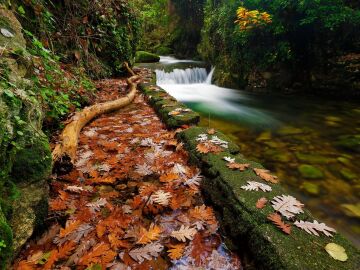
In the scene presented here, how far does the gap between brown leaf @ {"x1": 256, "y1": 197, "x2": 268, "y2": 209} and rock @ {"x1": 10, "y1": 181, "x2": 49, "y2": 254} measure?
62.8 inches

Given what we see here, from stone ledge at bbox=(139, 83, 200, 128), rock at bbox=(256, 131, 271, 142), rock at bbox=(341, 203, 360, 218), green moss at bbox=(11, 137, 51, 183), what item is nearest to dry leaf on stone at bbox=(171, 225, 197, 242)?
green moss at bbox=(11, 137, 51, 183)

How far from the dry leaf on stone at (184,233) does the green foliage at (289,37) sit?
8355mm

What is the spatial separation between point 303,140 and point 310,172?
1.48m

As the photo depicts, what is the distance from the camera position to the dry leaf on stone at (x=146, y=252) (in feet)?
5.27

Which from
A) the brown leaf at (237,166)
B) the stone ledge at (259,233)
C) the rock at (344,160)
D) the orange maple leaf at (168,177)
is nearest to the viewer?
the stone ledge at (259,233)

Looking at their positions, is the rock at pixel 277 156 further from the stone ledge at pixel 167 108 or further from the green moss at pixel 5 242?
the green moss at pixel 5 242

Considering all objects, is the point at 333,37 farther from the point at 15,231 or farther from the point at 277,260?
the point at 15,231

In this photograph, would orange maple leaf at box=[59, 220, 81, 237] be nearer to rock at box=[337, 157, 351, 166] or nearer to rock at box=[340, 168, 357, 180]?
rock at box=[340, 168, 357, 180]

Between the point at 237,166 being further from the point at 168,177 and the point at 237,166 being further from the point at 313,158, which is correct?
the point at 313,158

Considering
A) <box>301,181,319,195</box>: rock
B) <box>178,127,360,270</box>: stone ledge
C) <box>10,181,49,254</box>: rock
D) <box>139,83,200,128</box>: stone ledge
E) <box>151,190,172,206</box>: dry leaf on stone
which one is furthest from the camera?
<box>139,83,200,128</box>: stone ledge

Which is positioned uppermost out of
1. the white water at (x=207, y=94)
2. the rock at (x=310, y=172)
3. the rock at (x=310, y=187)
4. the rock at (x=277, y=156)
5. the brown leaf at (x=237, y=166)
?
the brown leaf at (x=237, y=166)

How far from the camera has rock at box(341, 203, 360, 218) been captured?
3.01 m

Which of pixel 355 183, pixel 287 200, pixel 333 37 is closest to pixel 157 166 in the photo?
pixel 287 200

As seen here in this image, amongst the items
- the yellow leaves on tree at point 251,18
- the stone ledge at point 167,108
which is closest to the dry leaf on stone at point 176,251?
the stone ledge at point 167,108
